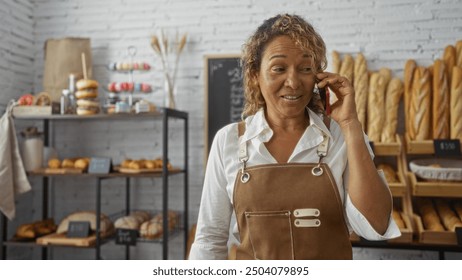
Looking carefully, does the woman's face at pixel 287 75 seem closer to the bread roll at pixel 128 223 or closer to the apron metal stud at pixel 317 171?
the apron metal stud at pixel 317 171

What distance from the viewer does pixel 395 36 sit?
80.3 inches

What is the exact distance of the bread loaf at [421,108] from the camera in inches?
71.8

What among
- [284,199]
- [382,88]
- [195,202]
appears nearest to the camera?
[284,199]

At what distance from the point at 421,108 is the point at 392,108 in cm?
13

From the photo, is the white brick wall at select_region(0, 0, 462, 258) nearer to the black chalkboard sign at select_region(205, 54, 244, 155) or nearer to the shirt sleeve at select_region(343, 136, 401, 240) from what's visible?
the black chalkboard sign at select_region(205, 54, 244, 155)

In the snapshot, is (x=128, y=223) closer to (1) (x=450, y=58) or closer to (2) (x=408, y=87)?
(2) (x=408, y=87)

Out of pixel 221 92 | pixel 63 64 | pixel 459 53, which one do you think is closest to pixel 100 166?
pixel 63 64

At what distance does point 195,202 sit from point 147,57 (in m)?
0.87

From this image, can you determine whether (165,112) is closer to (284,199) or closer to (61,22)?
(61,22)

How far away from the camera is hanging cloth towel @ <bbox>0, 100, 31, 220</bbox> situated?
6.52 ft

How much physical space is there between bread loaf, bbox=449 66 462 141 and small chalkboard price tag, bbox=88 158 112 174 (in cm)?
162
